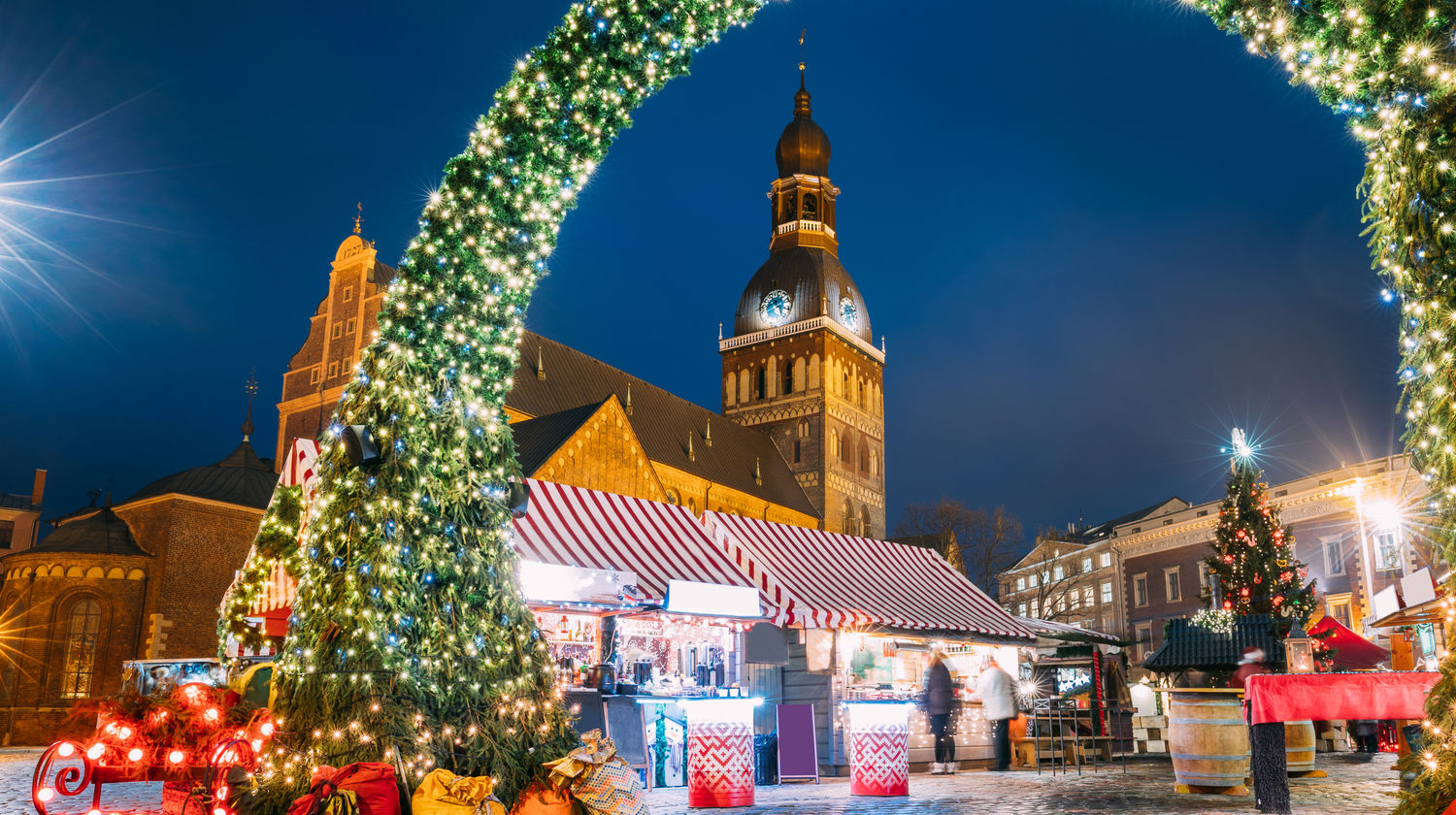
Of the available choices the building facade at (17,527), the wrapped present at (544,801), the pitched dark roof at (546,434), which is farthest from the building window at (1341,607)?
the building facade at (17,527)

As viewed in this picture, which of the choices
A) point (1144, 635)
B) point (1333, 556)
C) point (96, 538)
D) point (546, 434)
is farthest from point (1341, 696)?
point (1144, 635)

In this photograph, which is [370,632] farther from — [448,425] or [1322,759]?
[1322,759]

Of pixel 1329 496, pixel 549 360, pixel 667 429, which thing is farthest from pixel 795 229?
pixel 1329 496

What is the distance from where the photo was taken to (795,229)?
5647 centimetres

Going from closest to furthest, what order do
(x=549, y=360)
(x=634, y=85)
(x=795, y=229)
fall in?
(x=634, y=85), (x=549, y=360), (x=795, y=229)

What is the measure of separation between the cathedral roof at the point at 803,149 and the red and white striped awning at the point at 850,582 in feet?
139

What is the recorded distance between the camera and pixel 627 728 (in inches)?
428

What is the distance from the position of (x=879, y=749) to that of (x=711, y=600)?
298 cm

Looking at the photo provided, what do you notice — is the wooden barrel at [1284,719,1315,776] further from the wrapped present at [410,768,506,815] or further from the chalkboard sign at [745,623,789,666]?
Result: the wrapped present at [410,768,506,815]

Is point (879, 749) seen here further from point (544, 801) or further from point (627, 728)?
point (544, 801)

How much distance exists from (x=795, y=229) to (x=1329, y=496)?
103 ft

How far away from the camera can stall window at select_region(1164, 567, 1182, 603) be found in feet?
132

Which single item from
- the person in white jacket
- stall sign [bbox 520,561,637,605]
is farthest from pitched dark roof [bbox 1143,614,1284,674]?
stall sign [bbox 520,561,637,605]

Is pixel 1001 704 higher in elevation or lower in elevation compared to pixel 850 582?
lower
